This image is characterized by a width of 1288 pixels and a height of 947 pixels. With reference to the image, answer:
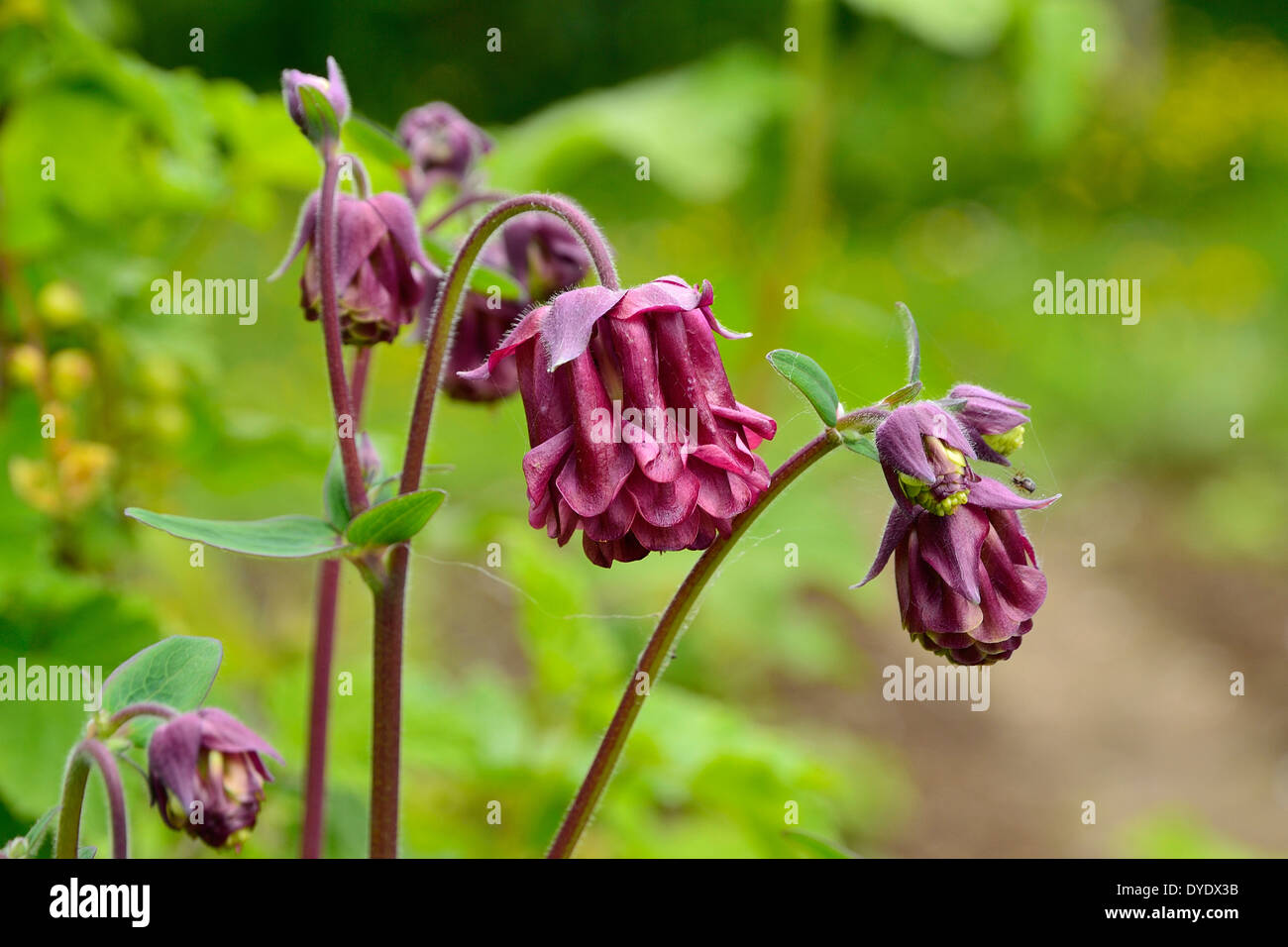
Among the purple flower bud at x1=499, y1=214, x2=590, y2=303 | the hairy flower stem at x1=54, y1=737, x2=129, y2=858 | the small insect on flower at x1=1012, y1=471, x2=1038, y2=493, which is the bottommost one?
the hairy flower stem at x1=54, y1=737, x2=129, y2=858

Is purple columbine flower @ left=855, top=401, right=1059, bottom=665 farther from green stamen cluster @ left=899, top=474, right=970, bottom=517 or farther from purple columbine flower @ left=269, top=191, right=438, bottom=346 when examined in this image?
purple columbine flower @ left=269, top=191, right=438, bottom=346

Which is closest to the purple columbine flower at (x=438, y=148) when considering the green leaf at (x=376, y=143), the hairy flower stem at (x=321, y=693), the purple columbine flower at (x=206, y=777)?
the green leaf at (x=376, y=143)

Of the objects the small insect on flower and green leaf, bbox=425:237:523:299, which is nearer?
the small insect on flower

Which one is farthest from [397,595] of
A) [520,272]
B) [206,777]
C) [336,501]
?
[520,272]

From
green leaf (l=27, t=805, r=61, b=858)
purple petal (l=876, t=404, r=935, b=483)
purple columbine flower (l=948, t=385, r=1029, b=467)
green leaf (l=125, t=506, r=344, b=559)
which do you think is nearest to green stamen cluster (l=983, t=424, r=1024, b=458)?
purple columbine flower (l=948, t=385, r=1029, b=467)

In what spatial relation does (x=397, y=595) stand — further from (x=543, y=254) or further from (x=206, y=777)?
(x=543, y=254)
